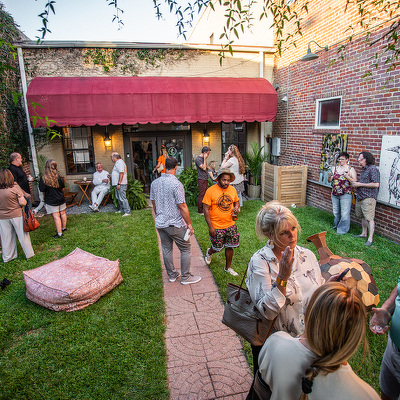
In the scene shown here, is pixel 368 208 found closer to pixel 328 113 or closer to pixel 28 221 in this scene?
pixel 328 113

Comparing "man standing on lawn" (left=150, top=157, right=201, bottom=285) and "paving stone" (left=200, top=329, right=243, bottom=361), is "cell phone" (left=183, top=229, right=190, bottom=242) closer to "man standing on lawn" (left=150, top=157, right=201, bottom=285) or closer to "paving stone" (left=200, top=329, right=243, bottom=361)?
"man standing on lawn" (left=150, top=157, right=201, bottom=285)

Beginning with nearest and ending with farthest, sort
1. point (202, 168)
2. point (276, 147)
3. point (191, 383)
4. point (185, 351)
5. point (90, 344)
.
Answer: point (191, 383) → point (185, 351) → point (90, 344) → point (202, 168) → point (276, 147)

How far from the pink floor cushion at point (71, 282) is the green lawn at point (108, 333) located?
0.13 meters

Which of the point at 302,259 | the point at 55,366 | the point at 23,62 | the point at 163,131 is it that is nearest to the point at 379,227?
the point at 302,259

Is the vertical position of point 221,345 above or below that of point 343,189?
below

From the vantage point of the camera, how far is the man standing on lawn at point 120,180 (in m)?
8.86

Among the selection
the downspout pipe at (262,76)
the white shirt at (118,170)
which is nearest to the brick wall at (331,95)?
the downspout pipe at (262,76)

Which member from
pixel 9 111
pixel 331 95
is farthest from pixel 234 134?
pixel 9 111

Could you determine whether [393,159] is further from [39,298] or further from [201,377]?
[39,298]

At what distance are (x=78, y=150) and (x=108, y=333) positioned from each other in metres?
8.62

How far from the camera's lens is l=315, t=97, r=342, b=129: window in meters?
8.08

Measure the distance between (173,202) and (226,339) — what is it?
6.63 feet

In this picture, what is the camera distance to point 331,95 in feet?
26.7

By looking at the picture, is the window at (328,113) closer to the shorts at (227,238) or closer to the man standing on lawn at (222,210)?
the man standing on lawn at (222,210)
